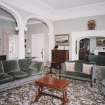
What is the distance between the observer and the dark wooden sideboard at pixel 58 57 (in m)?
6.86

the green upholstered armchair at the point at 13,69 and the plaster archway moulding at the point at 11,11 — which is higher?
the plaster archway moulding at the point at 11,11

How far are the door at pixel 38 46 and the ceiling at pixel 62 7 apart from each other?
1.84m

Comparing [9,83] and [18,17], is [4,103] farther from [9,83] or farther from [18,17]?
[18,17]

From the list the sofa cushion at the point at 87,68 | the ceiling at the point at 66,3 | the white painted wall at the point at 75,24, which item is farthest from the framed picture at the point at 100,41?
the sofa cushion at the point at 87,68

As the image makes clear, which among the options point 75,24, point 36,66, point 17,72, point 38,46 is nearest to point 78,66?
point 36,66

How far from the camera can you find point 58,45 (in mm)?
7312

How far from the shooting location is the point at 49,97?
143 inches

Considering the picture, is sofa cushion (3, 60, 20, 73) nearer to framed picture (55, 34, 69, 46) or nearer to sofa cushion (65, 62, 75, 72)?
sofa cushion (65, 62, 75, 72)

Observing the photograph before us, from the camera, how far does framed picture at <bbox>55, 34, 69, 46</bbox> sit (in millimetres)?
7070

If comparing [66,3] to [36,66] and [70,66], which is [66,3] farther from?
[36,66]

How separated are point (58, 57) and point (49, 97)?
3540 mm

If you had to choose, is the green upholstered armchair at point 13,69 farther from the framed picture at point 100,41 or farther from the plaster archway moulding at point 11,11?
the framed picture at point 100,41

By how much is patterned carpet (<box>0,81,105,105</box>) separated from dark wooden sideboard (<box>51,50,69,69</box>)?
2602 millimetres

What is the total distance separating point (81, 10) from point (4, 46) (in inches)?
198
